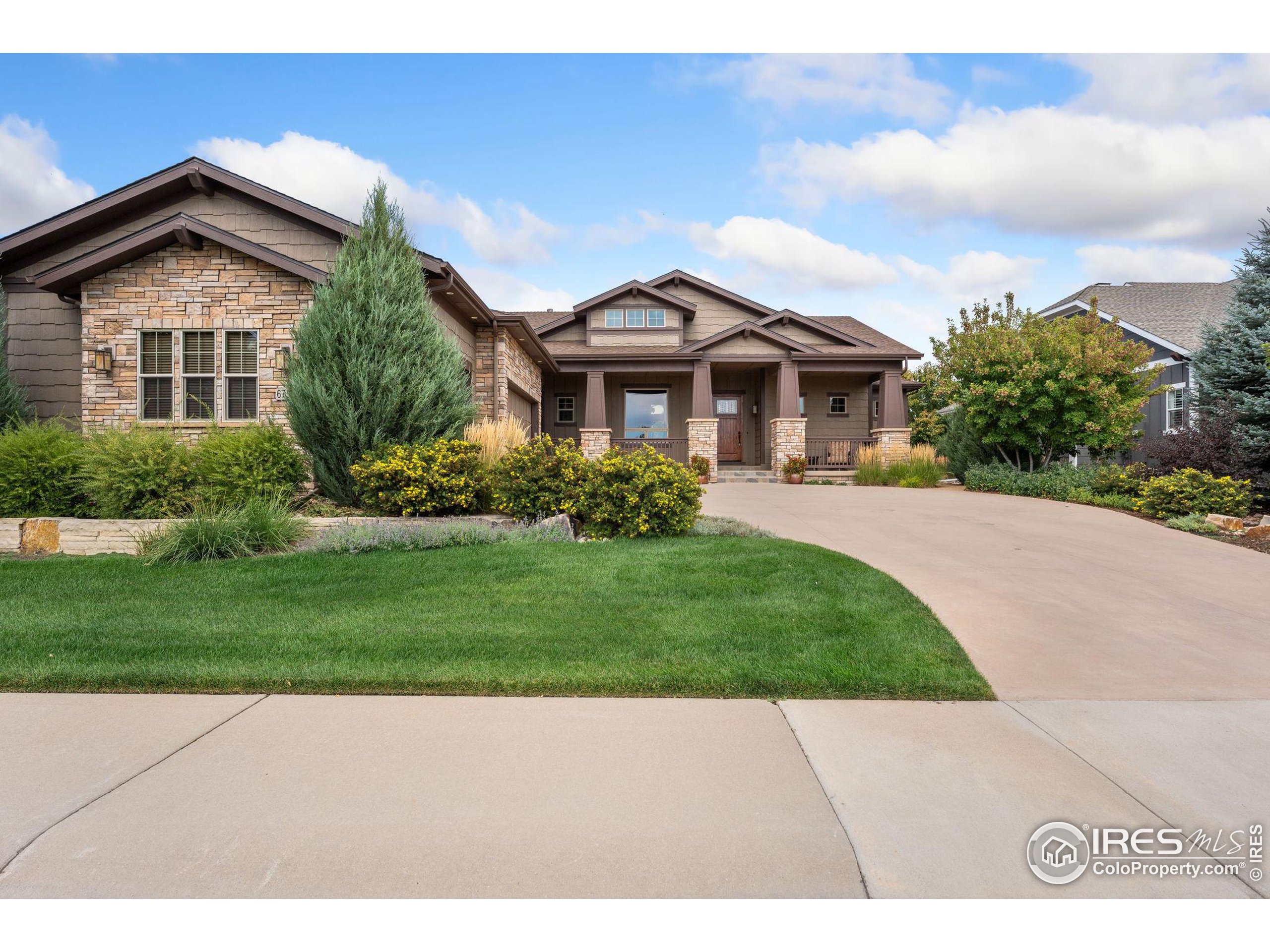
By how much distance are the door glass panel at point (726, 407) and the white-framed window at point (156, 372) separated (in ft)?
54.1

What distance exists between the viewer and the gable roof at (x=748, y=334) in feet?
67.7

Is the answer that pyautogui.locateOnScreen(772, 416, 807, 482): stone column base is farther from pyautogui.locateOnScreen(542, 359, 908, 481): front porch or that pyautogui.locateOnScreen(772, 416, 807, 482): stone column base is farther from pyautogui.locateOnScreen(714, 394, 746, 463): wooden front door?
pyautogui.locateOnScreen(714, 394, 746, 463): wooden front door

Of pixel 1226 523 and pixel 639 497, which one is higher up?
pixel 639 497

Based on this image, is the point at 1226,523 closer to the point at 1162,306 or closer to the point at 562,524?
the point at 562,524

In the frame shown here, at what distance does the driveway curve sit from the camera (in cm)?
423

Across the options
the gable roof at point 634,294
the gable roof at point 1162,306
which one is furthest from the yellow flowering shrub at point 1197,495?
the gable roof at point 634,294

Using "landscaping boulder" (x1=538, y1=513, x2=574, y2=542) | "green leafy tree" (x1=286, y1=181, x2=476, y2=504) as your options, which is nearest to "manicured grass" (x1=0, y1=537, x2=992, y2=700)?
"landscaping boulder" (x1=538, y1=513, x2=574, y2=542)

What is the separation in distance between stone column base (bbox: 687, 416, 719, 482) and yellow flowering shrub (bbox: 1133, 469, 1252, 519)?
1137 centimetres

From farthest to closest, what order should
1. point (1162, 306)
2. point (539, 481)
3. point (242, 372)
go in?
point (1162, 306)
point (242, 372)
point (539, 481)

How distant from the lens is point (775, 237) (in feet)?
119

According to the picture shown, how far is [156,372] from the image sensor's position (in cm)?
1118

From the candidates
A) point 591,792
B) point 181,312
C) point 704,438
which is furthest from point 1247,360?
point 181,312

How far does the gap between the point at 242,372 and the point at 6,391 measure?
12.2 feet

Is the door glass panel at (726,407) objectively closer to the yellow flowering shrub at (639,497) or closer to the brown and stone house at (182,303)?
the brown and stone house at (182,303)
